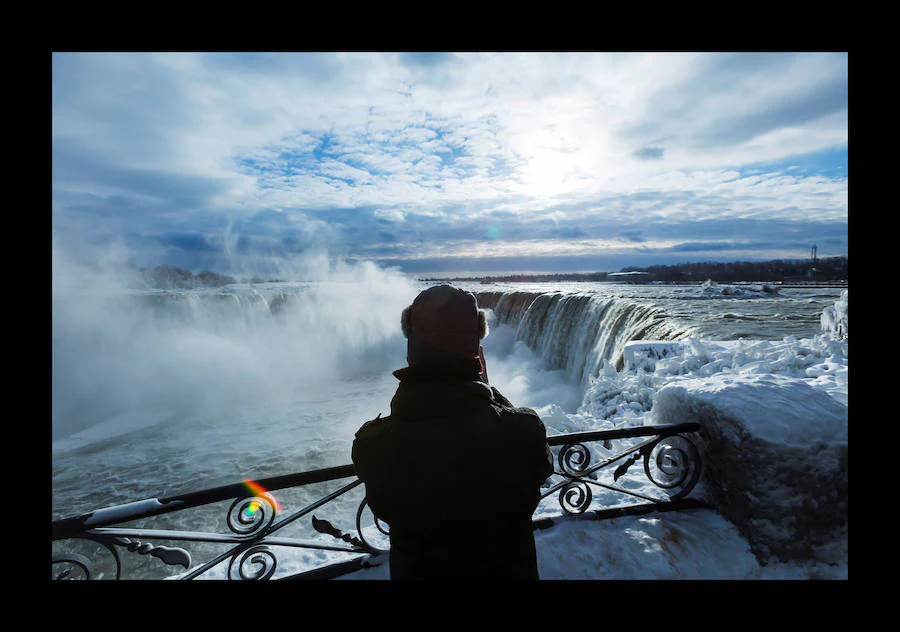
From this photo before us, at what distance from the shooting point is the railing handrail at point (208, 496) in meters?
2.02

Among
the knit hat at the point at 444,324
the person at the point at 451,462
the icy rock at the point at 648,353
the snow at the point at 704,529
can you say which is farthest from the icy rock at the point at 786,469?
the icy rock at the point at 648,353

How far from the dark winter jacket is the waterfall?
29.1 ft

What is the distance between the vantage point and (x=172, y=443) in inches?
511

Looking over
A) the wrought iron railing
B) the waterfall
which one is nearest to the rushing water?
the waterfall

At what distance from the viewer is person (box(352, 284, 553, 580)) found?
1487 mm

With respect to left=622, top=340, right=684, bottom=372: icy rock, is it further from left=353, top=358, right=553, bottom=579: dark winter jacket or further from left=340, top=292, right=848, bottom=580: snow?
left=353, top=358, right=553, bottom=579: dark winter jacket

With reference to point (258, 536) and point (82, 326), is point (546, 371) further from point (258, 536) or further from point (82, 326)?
point (82, 326)

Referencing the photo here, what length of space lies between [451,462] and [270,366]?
2395 centimetres

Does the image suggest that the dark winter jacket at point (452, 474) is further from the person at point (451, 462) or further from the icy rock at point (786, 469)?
the icy rock at point (786, 469)

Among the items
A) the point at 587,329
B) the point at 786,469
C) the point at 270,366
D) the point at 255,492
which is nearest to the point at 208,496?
the point at 255,492

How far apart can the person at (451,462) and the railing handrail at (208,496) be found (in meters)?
0.78

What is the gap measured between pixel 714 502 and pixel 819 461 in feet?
2.54

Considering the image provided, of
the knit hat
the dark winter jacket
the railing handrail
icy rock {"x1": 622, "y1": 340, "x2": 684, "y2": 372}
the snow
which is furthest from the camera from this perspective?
icy rock {"x1": 622, "y1": 340, "x2": 684, "y2": 372}

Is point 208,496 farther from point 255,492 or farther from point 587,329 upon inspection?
point 587,329
